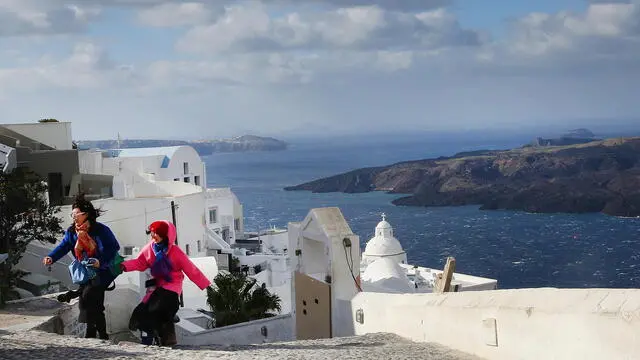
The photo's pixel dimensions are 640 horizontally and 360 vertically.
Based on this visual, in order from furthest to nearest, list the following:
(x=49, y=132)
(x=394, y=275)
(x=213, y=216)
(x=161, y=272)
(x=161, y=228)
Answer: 1. (x=213, y=216)
2. (x=49, y=132)
3. (x=394, y=275)
4. (x=161, y=272)
5. (x=161, y=228)

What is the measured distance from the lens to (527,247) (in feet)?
387

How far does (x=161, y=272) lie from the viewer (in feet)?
26.1

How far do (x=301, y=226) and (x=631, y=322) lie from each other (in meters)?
7.52

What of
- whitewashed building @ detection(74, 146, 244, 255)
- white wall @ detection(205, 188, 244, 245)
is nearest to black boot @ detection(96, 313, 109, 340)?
whitewashed building @ detection(74, 146, 244, 255)

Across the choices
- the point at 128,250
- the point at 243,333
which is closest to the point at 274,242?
the point at 128,250

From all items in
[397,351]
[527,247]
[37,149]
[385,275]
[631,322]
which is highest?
[37,149]

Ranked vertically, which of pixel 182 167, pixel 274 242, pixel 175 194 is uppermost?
pixel 182 167

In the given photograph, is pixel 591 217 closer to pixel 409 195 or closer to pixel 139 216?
pixel 409 195

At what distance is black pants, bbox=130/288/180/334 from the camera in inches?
314

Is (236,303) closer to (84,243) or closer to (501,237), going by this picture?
(84,243)

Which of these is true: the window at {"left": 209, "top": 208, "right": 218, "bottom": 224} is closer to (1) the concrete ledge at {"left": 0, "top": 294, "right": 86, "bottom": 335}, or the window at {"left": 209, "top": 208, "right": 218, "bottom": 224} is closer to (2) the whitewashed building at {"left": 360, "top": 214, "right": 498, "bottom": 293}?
(2) the whitewashed building at {"left": 360, "top": 214, "right": 498, "bottom": 293}

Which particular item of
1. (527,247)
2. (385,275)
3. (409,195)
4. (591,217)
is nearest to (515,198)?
(591,217)

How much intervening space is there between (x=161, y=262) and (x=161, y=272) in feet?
0.33

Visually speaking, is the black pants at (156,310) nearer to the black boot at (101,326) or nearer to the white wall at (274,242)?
the black boot at (101,326)
